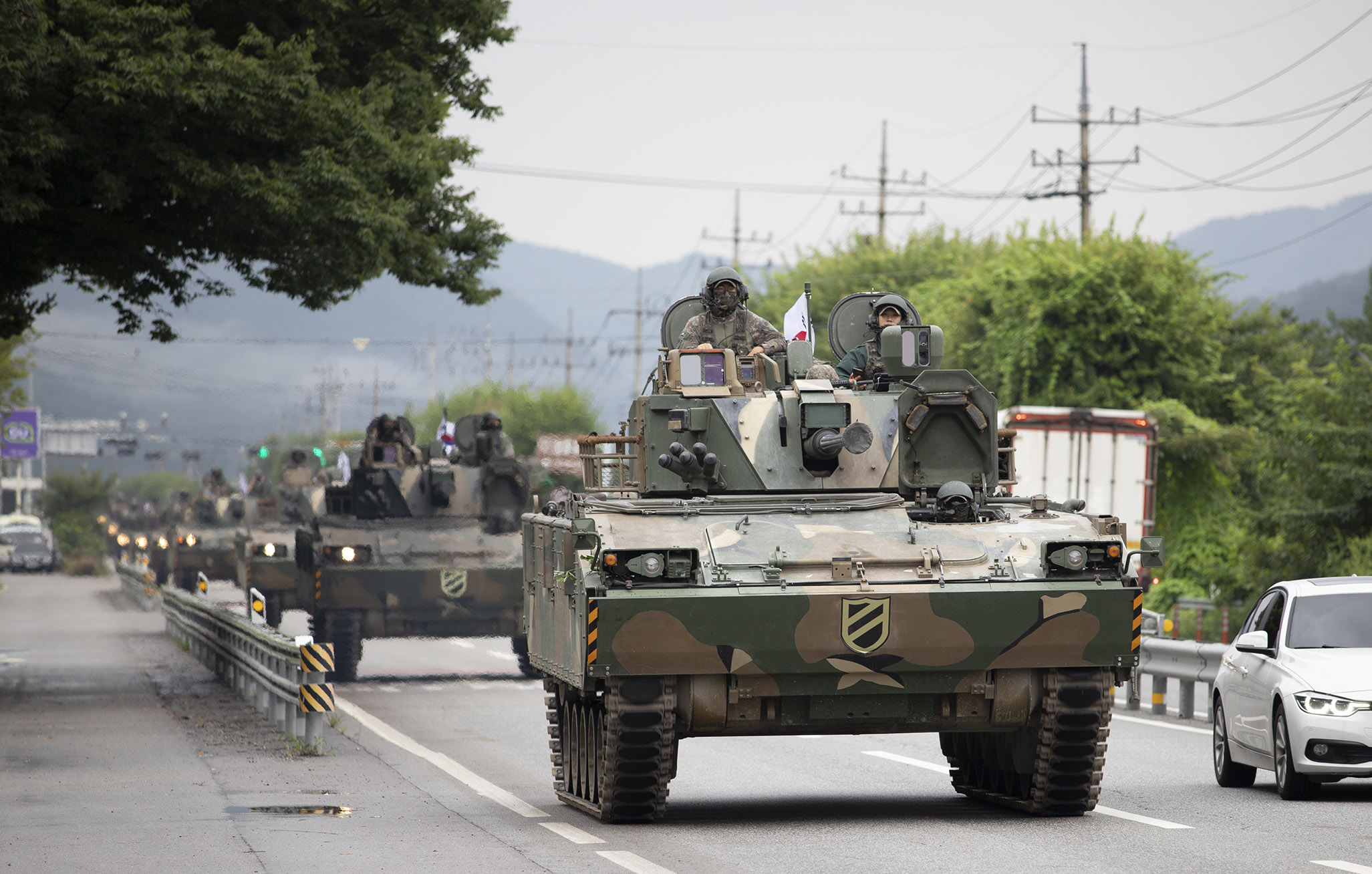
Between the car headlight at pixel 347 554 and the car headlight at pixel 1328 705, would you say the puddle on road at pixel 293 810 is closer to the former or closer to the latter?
the car headlight at pixel 1328 705

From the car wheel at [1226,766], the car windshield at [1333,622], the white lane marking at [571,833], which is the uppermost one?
the car windshield at [1333,622]

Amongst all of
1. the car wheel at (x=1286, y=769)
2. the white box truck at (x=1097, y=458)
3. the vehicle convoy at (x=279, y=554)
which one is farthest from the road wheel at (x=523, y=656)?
the car wheel at (x=1286, y=769)

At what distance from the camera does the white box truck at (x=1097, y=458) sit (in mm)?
28969

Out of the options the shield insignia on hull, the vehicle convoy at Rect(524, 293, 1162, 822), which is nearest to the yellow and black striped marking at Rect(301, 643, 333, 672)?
the vehicle convoy at Rect(524, 293, 1162, 822)

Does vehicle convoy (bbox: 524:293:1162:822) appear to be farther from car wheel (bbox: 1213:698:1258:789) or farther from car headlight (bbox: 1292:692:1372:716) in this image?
car wheel (bbox: 1213:698:1258:789)

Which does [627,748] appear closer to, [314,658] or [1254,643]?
[1254,643]

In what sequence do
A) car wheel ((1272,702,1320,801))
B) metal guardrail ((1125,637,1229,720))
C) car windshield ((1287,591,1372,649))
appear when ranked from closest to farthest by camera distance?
car wheel ((1272,702,1320,801)) < car windshield ((1287,591,1372,649)) < metal guardrail ((1125,637,1229,720))

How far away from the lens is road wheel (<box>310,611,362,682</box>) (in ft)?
77.6

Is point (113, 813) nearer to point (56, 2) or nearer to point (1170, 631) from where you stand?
point (56, 2)

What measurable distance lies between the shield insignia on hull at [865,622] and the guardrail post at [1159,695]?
9.79m

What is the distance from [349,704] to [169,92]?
676cm

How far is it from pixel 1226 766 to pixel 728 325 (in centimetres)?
468

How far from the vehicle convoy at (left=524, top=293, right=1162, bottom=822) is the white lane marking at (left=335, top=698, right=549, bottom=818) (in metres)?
0.41

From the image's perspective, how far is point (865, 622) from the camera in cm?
1103
